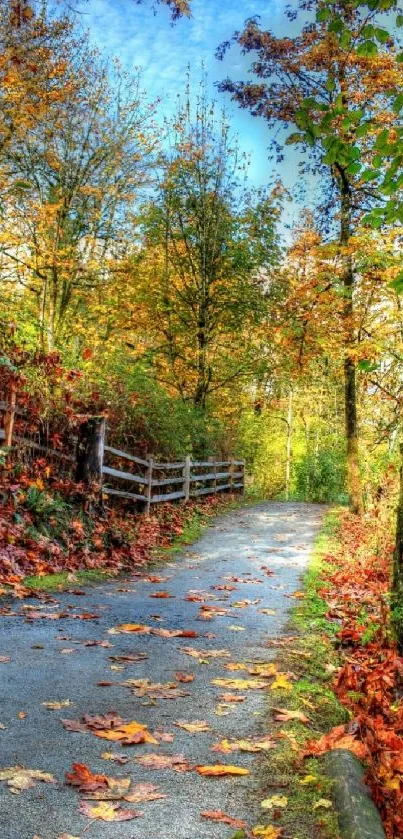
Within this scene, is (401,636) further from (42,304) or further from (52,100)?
(42,304)

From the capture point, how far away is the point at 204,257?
20.6 m

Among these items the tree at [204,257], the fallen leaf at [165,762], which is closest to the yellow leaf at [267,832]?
the fallen leaf at [165,762]

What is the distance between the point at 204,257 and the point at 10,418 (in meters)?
13.4

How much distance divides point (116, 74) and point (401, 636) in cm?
1956

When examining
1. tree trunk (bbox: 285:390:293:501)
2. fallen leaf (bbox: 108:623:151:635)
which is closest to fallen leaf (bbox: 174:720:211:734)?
fallen leaf (bbox: 108:623:151:635)

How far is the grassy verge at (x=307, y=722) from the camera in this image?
2840mm

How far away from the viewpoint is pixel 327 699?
14.1 ft

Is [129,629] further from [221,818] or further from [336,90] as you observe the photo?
[336,90]

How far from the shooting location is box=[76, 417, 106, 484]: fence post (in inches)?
396

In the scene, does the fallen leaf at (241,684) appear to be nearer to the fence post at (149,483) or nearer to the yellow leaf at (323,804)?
the yellow leaf at (323,804)

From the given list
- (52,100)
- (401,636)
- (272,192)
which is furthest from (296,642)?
(272,192)

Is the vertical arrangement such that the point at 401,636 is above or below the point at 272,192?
below

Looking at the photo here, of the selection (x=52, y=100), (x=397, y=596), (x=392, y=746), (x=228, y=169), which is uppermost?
(x=228, y=169)

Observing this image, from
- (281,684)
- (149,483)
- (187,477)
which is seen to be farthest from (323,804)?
(187,477)
